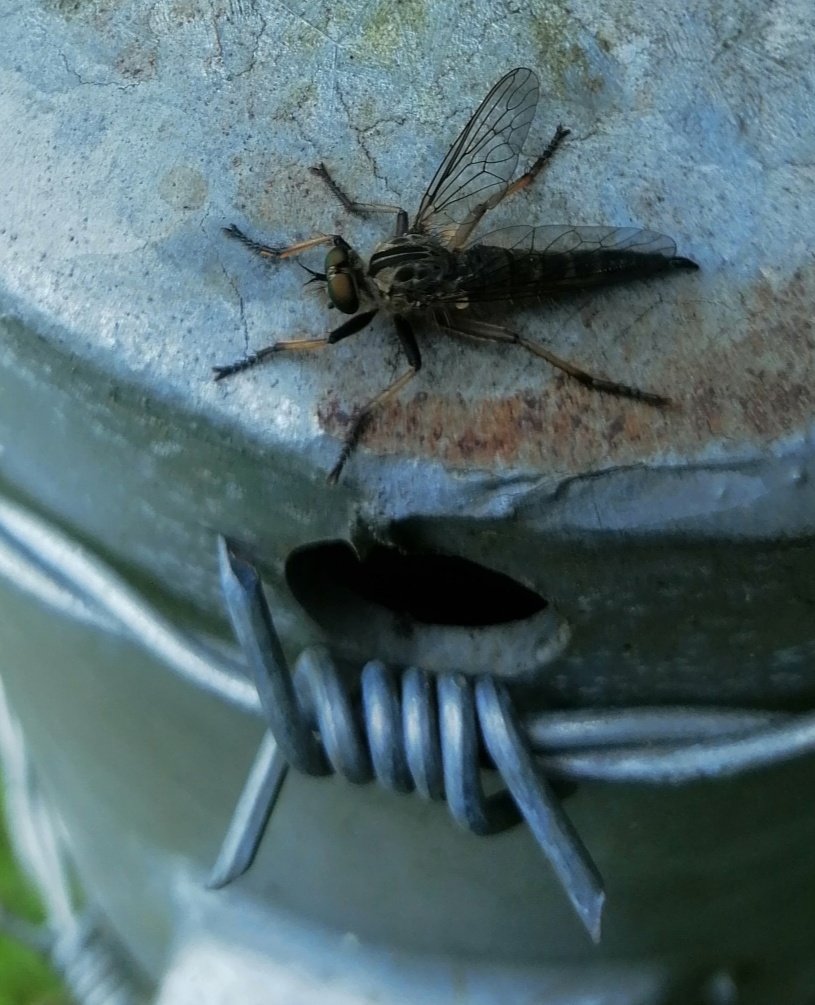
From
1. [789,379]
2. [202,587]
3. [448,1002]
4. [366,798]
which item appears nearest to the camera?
[789,379]

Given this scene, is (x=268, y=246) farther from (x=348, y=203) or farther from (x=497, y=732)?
(x=497, y=732)

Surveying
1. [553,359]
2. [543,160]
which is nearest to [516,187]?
[543,160]

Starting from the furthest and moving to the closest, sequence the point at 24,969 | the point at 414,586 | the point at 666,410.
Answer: the point at 24,969
the point at 414,586
the point at 666,410

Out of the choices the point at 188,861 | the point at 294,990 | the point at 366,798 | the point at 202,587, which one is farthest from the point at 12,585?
the point at 294,990

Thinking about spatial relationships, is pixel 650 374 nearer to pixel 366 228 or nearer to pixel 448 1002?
pixel 366 228

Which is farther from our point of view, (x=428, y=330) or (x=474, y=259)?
(x=474, y=259)

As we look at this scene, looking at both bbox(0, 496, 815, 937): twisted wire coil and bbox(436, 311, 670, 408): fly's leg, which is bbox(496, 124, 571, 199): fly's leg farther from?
bbox(0, 496, 815, 937): twisted wire coil
